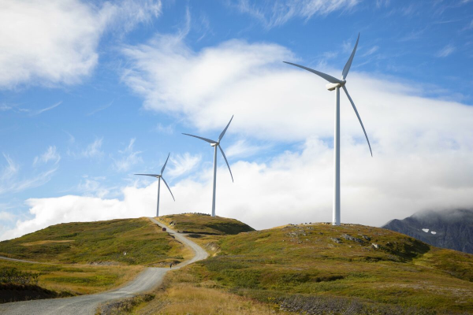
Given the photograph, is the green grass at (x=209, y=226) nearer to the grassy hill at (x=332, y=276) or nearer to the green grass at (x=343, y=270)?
the green grass at (x=343, y=270)

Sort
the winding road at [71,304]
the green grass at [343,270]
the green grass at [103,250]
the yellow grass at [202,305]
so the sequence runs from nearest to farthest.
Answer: the winding road at [71,304], the yellow grass at [202,305], the green grass at [343,270], the green grass at [103,250]

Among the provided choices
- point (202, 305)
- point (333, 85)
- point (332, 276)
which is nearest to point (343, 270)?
point (332, 276)

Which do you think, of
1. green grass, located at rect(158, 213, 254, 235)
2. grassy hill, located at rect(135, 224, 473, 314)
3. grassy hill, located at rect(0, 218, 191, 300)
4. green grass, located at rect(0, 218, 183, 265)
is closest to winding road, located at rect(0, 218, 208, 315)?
grassy hill, located at rect(0, 218, 191, 300)

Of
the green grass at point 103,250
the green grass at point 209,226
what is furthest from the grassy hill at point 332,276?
the green grass at point 209,226

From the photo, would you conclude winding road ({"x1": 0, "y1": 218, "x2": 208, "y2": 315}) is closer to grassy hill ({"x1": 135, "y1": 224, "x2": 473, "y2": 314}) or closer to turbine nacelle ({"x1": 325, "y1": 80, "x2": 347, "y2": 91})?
grassy hill ({"x1": 135, "y1": 224, "x2": 473, "y2": 314})

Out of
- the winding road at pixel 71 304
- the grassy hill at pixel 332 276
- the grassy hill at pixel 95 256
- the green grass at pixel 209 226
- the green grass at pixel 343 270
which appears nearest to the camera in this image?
the winding road at pixel 71 304

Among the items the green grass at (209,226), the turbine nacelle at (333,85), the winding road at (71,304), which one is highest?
the turbine nacelle at (333,85)

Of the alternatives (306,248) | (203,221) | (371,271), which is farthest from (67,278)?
(203,221)

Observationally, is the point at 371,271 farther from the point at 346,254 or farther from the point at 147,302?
the point at 147,302

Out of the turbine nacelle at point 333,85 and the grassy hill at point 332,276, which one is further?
the turbine nacelle at point 333,85

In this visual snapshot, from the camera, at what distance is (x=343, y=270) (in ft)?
211

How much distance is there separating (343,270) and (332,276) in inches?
232

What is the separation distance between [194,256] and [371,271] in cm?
5003

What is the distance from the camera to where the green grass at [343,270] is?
141 feet
